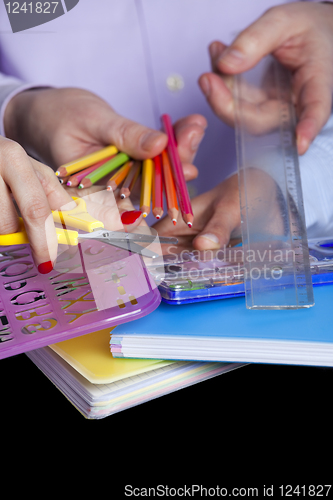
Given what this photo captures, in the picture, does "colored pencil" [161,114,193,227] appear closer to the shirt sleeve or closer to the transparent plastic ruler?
the transparent plastic ruler

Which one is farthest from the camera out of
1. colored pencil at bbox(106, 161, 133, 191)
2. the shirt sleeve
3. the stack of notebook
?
the shirt sleeve

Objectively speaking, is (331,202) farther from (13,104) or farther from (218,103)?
(13,104)

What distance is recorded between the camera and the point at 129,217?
455 millimetres

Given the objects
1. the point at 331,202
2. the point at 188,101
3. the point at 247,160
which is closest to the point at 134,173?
the point at 247,160

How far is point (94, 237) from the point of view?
0.40m

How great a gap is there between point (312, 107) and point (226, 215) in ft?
0.95

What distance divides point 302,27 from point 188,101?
27cm

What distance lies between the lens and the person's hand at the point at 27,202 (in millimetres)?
381

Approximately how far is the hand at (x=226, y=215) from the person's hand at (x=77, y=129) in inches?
2.6

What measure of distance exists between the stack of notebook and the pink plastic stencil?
0.12 ft

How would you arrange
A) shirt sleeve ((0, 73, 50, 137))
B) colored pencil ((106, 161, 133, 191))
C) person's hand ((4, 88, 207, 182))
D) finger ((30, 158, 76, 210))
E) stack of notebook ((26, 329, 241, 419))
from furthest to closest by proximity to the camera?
1. shirt sleeve ((0, 73, 50, 137))
2. person's hand ((4, 88, 207, 182))
3. colored pencil ((106, 161, 133, 191))
4. finger ((30, 158, 76, 210))
5. stack of notebook ((26, 329, 241, 419))

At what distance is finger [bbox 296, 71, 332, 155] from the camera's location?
2.16 ft

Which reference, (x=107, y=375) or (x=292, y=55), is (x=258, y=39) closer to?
(x=292, y=55)

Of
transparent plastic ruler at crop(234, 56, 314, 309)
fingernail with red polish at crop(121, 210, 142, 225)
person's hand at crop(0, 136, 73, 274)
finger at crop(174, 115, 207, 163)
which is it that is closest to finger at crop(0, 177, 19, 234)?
person's hand at crop(0, 136, 73, 274)
